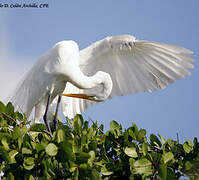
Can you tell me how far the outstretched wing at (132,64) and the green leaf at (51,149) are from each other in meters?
2.90

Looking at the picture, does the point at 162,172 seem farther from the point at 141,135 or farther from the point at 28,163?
the point at 28,163

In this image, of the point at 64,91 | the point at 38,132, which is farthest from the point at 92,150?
the point at 64,91

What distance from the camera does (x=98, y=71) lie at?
5.24 m

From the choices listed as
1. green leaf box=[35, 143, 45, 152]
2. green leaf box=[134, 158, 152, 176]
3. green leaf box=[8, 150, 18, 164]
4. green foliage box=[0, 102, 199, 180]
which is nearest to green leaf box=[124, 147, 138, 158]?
green foliage box=[0, 102, 199, 180]

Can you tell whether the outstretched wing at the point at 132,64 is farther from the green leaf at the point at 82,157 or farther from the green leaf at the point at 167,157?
the green leaf at the point at 82,157

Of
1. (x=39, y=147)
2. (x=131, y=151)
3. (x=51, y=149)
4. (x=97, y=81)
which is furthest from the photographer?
(x=97, y=81)

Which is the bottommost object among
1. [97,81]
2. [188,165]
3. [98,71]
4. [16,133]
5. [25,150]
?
[188,165]

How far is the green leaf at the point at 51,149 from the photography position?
249 cm

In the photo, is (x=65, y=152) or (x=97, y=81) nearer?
(x=65, y=152)

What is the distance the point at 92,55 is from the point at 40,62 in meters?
0.79

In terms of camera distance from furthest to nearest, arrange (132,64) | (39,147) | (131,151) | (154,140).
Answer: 1. (132,64)
2. (154,140)
3. (131,151)
4. (39,147)

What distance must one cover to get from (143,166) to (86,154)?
422 millimetres

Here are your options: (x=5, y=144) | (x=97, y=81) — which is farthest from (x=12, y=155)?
(x=97, y=81)

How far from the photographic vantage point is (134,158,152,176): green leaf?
261 centimetres
